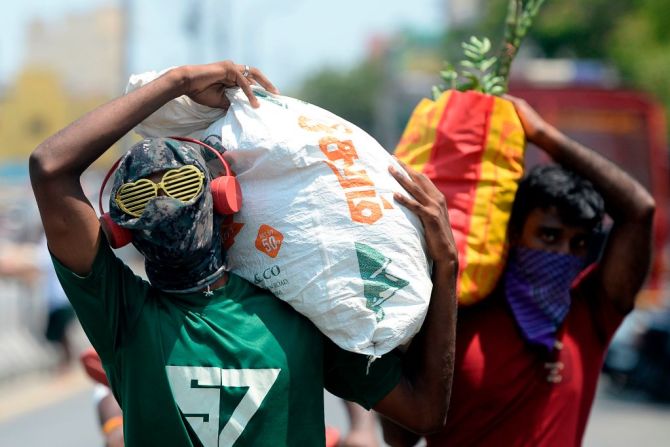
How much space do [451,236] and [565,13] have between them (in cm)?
3708

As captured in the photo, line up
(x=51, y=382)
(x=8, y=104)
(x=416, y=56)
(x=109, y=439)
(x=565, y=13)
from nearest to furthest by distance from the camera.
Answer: (x=109, y=439)
(x=51, y=382)
(x=8, y=104)
(x=565, y=13)
(x=416, y=56)

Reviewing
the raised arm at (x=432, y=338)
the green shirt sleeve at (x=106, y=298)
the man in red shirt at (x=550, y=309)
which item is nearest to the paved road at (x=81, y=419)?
the man in red shirt at (x=550, y=309)

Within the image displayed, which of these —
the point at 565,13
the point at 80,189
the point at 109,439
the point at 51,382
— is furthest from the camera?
the point at 565,13

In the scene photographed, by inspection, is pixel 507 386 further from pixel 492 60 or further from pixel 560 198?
pixel 492 60

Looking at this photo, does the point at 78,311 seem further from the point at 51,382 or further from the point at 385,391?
the point at 51,382

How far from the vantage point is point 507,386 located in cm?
304

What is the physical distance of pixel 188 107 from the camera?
263cm

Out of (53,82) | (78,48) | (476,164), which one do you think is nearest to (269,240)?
(476,164)

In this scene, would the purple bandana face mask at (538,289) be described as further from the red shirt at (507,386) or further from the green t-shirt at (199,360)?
the green t-shirt at (199,360)

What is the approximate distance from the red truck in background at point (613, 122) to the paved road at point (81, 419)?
207 inches

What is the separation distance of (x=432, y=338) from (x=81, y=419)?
813 centimetres

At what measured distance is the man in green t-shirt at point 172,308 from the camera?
2.33m

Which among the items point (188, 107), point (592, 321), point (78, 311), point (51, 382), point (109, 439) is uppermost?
point (188, 107)

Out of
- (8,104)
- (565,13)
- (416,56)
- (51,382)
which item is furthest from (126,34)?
(416,56)
